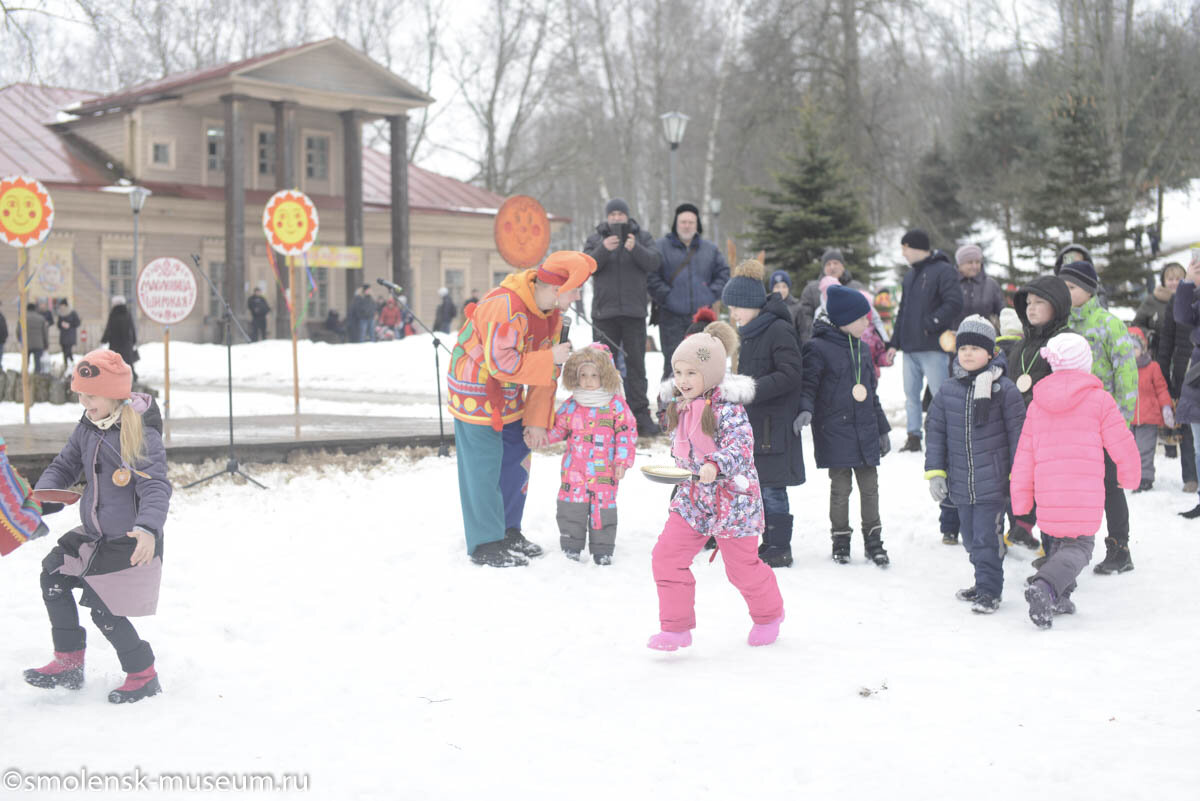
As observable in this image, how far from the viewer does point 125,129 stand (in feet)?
97.2

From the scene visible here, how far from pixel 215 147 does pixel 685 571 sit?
1137 inches

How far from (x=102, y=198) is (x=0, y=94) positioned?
21.1 ft

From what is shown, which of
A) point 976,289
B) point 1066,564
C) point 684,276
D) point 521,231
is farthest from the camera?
point 976,289

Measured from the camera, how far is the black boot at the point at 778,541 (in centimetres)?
690

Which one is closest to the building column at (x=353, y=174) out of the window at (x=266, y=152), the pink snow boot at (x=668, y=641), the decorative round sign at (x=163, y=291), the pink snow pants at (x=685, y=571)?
the window at (x=266, y=152)

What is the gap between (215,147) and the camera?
3097cm

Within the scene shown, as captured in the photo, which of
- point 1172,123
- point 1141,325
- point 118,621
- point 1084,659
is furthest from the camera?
point 1172,123

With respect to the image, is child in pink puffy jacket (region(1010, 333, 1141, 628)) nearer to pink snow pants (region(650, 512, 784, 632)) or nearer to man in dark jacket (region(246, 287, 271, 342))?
pink snow pants (region(650, 512, 784, 632))

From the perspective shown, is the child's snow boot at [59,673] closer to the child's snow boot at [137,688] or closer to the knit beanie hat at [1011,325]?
the child's snow boot at [137,688]

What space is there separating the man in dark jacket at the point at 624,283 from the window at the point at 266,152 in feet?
78.0

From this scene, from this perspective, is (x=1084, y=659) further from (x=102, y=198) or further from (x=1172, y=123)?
(x=1172, y=123)

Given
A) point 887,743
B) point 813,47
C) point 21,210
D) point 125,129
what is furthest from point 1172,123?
point 887,743

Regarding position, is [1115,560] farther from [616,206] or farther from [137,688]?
[137,688]

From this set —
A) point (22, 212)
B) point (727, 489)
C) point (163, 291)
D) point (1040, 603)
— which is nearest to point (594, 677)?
point (727, 489)
